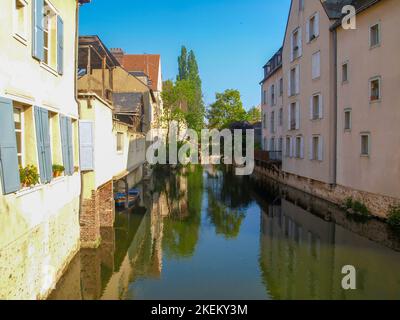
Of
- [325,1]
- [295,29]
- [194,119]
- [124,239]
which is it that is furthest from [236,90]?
[124,239]

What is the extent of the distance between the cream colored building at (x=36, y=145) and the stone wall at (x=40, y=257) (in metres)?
0.02

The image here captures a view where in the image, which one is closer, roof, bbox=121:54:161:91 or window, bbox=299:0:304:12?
window, bbox=299:0:304:12

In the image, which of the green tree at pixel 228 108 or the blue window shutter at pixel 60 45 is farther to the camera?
the green tree at pixel 228 108

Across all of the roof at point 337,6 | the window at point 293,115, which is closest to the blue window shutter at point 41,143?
the roof at point 337,6

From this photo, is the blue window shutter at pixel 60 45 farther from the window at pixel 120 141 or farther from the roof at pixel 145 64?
the roof at pixel 145 64

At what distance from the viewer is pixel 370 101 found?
17672 mm

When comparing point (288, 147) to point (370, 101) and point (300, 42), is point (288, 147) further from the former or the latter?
point (370, 101)

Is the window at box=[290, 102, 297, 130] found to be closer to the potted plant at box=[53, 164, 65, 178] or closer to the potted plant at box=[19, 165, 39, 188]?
the potted plant at box=[53, 164, 65, 178]

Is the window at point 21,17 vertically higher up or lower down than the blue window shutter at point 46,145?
higher up

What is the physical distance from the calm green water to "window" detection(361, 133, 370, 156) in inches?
130

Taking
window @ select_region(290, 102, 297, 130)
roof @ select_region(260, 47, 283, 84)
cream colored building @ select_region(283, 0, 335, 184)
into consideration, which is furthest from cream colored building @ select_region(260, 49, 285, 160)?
cream colored building @ select_region(283, 0, 335, 184)

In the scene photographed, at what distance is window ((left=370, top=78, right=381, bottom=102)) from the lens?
1706 centimetres

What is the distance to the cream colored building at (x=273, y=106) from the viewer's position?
34438 mm
